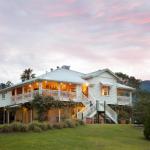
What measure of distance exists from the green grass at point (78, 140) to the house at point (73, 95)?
49.0 feet

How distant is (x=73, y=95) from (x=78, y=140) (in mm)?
26984

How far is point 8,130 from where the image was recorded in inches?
1340

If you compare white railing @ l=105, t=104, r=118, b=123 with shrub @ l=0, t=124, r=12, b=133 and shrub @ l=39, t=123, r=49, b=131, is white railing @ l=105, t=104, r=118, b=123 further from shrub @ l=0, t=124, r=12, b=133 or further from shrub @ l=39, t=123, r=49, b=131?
shrub @ l=0, t=124, r=12, b=133

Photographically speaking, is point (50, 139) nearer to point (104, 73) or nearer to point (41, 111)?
point (41, 111)

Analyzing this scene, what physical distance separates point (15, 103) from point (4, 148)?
34.4 metres

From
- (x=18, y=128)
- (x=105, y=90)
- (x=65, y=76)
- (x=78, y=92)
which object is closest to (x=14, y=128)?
(x=18, y=128)

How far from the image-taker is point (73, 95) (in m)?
56.8

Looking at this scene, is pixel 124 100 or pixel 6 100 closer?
pixel 124 100

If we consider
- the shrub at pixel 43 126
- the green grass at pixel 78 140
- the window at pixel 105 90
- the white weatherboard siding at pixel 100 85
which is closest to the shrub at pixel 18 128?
the green grass at pixel 78 140

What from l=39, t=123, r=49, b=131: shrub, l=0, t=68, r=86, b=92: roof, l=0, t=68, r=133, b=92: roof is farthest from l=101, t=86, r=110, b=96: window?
l=39, t=123, r=49, b=131: shrub

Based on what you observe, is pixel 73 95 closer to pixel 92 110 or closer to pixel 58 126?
pixel 92 110

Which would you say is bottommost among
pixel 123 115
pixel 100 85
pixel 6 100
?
pixel 123 115

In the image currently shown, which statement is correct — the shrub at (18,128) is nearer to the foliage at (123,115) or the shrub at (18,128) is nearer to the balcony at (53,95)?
the balcony at (53,95)

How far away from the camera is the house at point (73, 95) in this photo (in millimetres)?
54562
